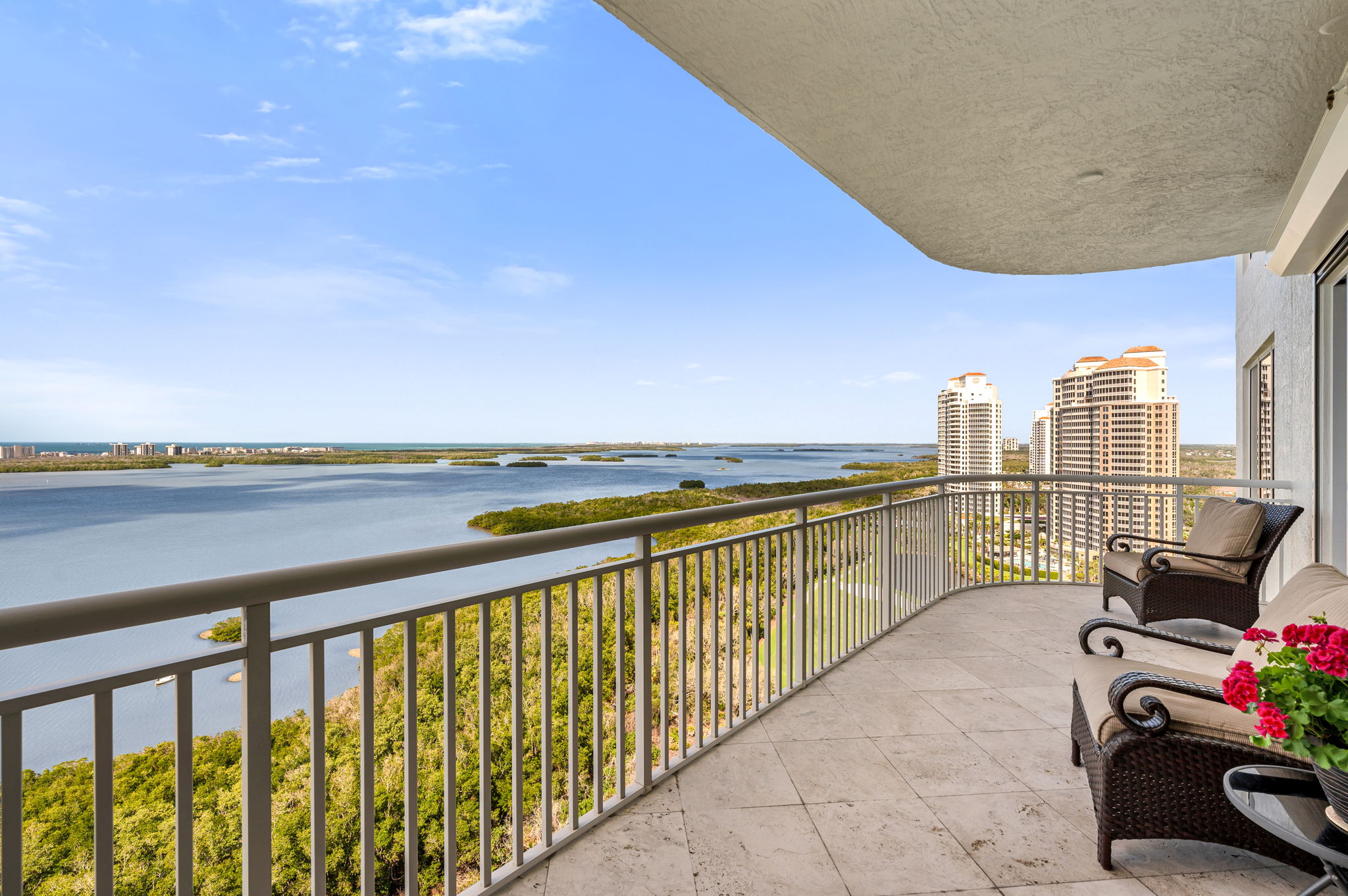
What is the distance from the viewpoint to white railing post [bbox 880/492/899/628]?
402 centimetres

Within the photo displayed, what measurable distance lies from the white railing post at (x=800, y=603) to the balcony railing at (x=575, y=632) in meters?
0.01

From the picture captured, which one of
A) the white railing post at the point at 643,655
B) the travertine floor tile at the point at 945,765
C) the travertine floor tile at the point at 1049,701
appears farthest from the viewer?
the travertine floor tile at the point at 1049,701

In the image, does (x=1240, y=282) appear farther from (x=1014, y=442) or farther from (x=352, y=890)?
(x=352, y=890)

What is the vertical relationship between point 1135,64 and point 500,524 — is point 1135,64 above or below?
above

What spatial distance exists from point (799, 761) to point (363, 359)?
3456cm

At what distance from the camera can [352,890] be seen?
13.4 meters

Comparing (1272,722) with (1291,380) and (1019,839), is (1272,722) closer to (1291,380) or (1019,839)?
(1019,839)

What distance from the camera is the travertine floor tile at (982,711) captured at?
275 centimetres

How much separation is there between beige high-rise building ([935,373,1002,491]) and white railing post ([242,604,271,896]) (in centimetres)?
1146

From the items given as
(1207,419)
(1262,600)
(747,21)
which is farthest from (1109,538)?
(1207,419)

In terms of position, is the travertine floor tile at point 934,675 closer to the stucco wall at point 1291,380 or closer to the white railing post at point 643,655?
the white railing post at point 643,655

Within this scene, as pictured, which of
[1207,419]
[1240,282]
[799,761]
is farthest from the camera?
[1207,419]

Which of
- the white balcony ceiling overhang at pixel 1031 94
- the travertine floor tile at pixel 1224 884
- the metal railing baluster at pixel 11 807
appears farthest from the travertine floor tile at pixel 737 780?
the white balcony ceiling overhang at pixel 1031 94

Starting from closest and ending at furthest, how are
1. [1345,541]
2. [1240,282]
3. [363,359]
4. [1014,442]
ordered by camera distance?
[1345,541] < [1240,282] < [1014,442] < [363,359]
